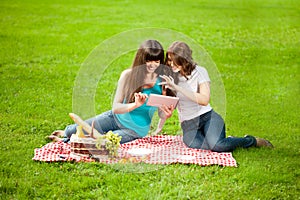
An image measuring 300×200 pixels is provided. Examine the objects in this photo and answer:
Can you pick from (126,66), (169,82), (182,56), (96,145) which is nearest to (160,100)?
(169,82)

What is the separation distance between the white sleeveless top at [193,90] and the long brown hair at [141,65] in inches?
11.4

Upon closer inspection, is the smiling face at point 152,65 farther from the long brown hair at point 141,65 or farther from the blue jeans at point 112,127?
the blue jeans at point 112,127

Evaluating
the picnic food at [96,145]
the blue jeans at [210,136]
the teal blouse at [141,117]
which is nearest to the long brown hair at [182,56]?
the teal blouse at [141,117]

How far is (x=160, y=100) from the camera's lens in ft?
14.9

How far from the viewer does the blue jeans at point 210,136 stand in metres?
4.90

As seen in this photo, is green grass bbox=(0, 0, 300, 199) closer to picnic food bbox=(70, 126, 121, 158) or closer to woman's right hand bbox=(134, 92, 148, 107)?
picnic food bbox=(70, 126, 121, 158)

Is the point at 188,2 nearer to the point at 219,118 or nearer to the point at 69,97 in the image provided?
the point at 69,97

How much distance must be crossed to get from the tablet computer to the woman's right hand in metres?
0.05

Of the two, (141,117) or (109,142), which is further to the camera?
(141,117)

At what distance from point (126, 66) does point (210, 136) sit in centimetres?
336

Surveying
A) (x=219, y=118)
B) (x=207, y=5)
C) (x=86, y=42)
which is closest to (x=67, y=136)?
(x=219, y=118)

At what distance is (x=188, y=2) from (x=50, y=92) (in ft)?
31.7

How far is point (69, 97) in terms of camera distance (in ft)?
22.0

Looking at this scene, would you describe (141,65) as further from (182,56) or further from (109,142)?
(109,142)
